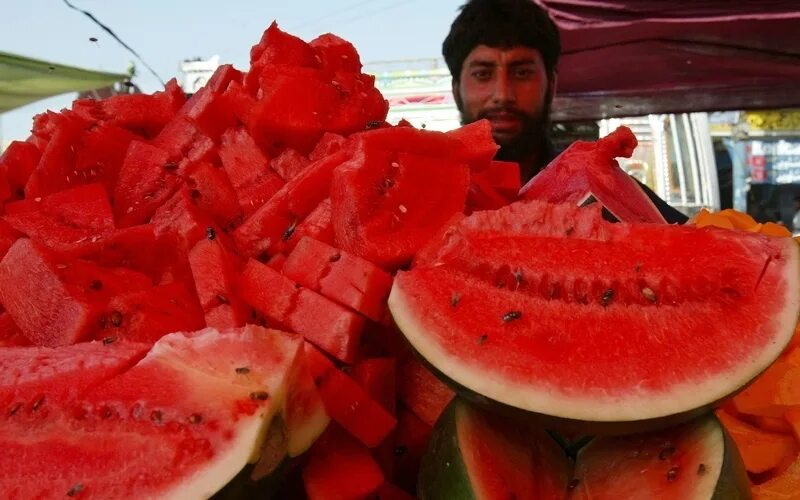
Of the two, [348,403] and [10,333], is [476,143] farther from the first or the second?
[10,333]

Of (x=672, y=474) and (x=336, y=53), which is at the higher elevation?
(x=336, y=53)

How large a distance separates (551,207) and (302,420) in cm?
52

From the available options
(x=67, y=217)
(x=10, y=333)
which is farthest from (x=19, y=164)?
(x=10, y=333)

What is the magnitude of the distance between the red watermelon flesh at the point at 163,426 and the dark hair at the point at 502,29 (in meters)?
2.58

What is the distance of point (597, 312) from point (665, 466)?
22 cm

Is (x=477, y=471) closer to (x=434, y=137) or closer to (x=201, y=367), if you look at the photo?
(x=201, y=367)

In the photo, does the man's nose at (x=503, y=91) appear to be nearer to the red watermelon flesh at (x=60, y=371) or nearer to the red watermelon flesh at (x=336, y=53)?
the red watermelon flesh at (x=336, y=53)

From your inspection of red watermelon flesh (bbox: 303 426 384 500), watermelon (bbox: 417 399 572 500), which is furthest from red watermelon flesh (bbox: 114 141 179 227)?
watermelon (bbox: 417 399 572 500)

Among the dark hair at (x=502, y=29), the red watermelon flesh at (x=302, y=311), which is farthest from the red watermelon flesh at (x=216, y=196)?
the dark hair at (x=502, y=29)

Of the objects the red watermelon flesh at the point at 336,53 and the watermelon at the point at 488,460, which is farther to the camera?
the red watermelon flesh at the point at 336,53

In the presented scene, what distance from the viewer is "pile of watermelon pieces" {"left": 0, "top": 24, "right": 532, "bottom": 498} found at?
3.13 ft

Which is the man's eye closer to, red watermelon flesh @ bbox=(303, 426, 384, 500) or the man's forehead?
the man's forehead

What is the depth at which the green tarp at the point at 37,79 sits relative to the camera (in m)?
4.99

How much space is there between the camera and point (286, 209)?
45.5 inches
